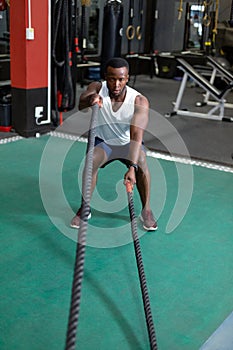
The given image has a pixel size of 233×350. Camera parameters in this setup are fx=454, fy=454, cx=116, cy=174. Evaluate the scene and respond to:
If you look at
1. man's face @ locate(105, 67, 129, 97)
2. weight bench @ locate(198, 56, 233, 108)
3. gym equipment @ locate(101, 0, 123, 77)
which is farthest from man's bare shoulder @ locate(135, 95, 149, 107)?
weight bench @ locate(198, 56, 233, 108)

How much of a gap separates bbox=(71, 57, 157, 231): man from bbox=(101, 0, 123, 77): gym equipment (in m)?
3.76

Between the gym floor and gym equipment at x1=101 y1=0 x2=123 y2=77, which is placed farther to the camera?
gym equipment at x1=101 y1=0 x2=123 y2=77

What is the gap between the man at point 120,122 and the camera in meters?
2.77

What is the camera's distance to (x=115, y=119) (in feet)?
9.84

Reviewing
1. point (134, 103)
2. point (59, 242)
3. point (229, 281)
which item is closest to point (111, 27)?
point (134, 103)

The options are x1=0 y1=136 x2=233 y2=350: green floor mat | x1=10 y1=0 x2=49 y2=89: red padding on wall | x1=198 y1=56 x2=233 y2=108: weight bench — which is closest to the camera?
x1=0 y1=136 x2=233 y2=350: green floor mat

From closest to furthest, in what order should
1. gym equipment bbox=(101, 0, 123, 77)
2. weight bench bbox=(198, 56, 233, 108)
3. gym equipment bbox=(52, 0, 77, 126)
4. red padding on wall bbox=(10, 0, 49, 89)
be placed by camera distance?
red padding on wall bbox=(10, 0, 49, 89)
gym equipment bbox=(52, 0, 77, 126)
gym equipment bbox=(101, 0, 123, 77)
weight bench bbox=(198, 56, 233, 108)

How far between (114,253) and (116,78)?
1.06 meters

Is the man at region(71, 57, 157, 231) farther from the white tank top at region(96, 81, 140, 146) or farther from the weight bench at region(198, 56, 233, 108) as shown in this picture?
the weight bench at region(198, 56, 233, 108)

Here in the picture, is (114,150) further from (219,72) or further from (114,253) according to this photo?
(219,72)

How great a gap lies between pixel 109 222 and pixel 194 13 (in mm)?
8932

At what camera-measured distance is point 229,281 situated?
250 cm

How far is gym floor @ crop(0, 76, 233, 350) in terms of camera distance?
6.70ft

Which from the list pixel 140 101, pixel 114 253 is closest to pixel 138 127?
pixel 140 101
